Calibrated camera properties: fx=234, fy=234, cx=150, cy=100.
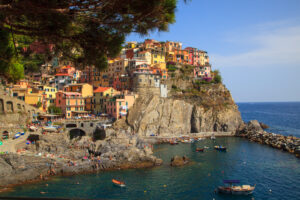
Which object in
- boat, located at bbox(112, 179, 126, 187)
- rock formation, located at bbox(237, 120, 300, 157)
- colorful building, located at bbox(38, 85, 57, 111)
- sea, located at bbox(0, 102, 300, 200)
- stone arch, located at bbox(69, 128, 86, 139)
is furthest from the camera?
colorful building, located at bbox(38, 85, 57, 111)

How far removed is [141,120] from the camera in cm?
5019

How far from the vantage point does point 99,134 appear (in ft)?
143

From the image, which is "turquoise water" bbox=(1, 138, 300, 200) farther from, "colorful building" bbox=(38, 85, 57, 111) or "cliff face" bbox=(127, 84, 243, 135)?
"colorful building" bbox=(38, 85, 57, 111)

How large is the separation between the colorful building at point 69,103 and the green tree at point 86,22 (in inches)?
1658

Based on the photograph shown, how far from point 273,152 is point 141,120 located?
25637mm

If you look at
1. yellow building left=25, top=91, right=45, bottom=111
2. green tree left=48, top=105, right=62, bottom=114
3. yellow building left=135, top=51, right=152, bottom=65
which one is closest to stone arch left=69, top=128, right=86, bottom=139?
green tree left=48, top=105, right=62, bottom=114

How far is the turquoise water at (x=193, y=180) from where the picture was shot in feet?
77.4

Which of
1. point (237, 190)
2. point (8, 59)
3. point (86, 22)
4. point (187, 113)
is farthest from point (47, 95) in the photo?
point (86, 22)

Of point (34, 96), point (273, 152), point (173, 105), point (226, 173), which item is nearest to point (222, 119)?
point (173, 105)

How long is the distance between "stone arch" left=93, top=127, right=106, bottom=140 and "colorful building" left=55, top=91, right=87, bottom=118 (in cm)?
772

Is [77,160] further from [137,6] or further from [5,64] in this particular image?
[137,6]

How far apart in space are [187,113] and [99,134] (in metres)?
23.0

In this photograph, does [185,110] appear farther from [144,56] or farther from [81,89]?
[81,89]

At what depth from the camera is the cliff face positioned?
5116 cm
